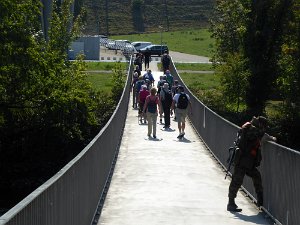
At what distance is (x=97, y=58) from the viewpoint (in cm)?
8262

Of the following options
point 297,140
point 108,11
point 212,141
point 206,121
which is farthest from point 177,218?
point 108,11

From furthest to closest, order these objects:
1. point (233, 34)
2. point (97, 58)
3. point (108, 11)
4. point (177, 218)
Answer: point (108, 11) → point (97, 58) → point (233, 34) → point (177, 218)

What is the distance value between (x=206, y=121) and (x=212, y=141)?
2485mm

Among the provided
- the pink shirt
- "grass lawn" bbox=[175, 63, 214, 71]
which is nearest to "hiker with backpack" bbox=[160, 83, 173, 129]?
the pink shirt

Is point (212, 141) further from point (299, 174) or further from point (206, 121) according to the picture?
point (299, 174)

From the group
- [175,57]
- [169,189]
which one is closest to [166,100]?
[169,189]

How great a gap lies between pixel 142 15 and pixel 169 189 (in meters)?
117

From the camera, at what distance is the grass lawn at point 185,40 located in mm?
97438

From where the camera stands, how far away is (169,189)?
16406 millimetres

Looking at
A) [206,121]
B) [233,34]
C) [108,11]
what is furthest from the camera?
[108,11]

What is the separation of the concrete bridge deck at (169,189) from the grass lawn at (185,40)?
224 feet

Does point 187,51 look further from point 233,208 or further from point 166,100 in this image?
point 233,208

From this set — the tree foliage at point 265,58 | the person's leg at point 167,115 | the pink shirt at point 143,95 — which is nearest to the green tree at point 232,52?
the tree foliage at point 265,58

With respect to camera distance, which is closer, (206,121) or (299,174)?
(299,174)
